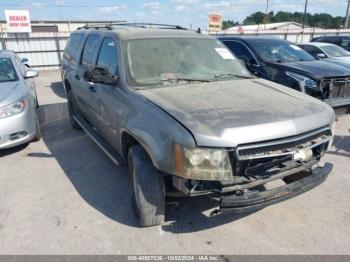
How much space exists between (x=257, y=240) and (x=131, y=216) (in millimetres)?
1326

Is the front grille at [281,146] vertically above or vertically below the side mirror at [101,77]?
below

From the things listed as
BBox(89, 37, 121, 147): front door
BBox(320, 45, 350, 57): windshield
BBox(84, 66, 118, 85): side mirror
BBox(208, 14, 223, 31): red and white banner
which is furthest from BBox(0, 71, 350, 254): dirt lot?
BBox(208, 14, 223, 31): red and white banner

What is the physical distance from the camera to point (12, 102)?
4914 millimetres

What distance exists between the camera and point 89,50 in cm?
497

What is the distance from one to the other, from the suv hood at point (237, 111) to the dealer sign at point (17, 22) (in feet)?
54.7

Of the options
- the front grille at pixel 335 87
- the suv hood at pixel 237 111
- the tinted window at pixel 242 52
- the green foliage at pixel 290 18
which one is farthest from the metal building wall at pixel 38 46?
the green foliage at pixel 290 18

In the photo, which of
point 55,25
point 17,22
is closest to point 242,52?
point 17,22

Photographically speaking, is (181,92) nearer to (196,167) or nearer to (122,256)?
(196,167)

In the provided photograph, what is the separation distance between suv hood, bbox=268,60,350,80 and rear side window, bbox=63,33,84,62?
13.7ft

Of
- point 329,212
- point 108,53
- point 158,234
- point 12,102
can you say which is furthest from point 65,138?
point 329,212

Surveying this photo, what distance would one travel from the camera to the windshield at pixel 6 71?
572 cm

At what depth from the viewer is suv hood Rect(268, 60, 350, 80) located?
639 cm

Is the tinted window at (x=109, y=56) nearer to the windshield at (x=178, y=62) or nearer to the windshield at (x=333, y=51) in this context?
the windshield at (x=178, y=62)

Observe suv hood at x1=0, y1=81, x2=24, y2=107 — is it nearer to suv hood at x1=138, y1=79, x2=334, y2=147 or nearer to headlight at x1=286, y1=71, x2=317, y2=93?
suv hood at x1=138, y1=79, x2=334, y2=147
